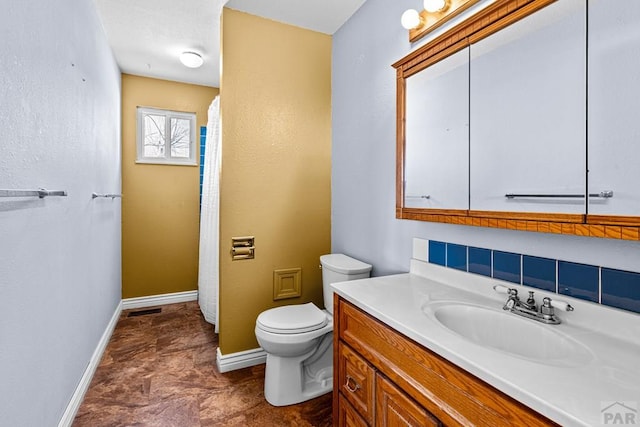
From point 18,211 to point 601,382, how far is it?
1753mm

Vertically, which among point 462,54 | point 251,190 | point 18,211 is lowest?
point 18,211

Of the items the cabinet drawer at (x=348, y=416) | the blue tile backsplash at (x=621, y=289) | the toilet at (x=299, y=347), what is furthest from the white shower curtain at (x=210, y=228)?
the blue tile backsplash at (x=621, y=289)

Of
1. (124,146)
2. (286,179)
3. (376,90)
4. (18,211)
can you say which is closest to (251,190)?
(286,179)

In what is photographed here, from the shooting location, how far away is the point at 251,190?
2.27m

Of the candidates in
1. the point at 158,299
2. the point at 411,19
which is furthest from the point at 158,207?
the point at 411,19

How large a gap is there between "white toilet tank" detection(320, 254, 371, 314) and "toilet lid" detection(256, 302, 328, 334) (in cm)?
15

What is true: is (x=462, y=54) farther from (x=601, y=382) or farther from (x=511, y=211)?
(x=601, y=382)

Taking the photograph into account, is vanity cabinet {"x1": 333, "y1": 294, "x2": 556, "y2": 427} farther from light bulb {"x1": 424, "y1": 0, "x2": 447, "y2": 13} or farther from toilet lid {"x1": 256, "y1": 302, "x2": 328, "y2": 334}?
light bulb {"x1": 424, "y1": 0, "x2": 447, "y2": 13}

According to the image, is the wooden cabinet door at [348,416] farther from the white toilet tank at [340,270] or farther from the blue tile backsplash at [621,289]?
the blue tile backsplash at [621,289]

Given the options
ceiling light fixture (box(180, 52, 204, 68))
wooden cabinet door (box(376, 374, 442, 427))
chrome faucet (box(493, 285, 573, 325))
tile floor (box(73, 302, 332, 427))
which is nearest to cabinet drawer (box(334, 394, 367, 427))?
wooden cabinet door (box(376, 374, 442, 427))

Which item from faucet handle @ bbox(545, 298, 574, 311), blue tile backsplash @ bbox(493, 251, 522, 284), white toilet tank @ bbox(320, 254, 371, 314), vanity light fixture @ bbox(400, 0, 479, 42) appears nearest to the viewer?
faucet handle @ bbox(545, 298, 574, 311)

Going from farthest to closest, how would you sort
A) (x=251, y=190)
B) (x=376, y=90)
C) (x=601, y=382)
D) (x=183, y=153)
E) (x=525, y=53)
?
(x=183, y=153), (x=251, y=190), (x=376, y=90), (x=525, y=53), (x=601, y=382)

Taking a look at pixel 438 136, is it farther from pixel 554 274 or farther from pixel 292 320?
pixel 292 320

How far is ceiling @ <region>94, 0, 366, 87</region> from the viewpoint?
211 centimetres
